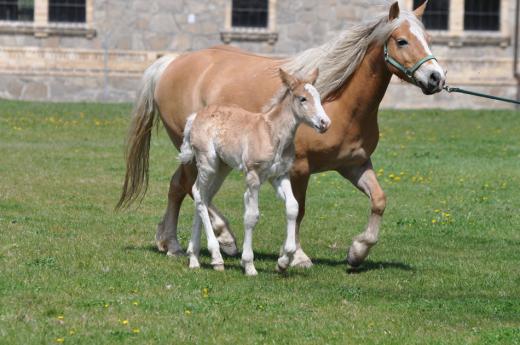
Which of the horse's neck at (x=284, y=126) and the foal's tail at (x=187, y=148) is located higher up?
the horse's neck at (x=284, y=126)

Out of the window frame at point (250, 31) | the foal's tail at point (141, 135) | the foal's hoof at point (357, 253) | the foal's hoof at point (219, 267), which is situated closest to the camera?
the foal's hoof at point (219, 267)

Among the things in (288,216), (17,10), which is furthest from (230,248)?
(17,10)

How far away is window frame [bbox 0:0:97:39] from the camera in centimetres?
3512

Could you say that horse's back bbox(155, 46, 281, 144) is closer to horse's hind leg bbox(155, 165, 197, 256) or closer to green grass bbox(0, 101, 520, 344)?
horse's hind leg bbox(155, 165, 197, 256)

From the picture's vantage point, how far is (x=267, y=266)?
38.1ft

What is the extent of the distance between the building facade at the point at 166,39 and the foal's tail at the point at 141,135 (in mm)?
21600

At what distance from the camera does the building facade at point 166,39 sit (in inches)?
1374

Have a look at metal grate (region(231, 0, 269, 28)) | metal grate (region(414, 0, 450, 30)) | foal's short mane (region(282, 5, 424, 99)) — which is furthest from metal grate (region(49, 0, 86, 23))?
foal's short mane (region(282, 5, 424, 99))

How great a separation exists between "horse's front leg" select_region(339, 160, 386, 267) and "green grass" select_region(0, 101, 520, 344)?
190mm

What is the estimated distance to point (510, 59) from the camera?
36250 millimetres

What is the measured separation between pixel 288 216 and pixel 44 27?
2568cm

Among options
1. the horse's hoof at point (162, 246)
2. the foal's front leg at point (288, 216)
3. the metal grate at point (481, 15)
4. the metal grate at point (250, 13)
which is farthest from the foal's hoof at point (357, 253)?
the metal grate at point (481, 15)

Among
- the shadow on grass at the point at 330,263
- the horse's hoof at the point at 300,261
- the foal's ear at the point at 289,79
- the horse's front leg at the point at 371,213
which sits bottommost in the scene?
the shadow on grass at the point at 330,263

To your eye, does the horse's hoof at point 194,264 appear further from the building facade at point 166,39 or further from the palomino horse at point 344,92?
the building facade at point 166,39
